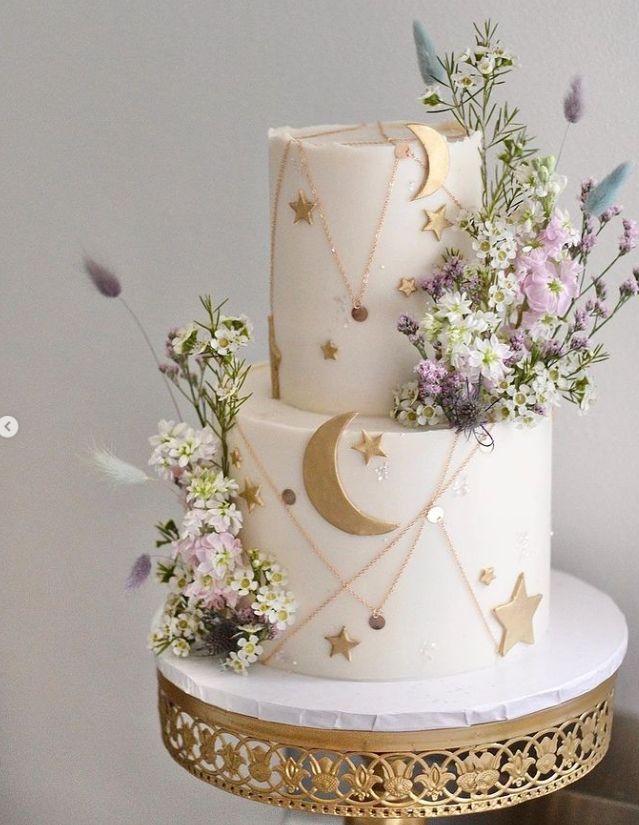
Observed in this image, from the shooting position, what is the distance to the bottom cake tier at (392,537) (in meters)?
1.39

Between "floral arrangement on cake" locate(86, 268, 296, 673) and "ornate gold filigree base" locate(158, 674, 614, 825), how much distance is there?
11 centimetres

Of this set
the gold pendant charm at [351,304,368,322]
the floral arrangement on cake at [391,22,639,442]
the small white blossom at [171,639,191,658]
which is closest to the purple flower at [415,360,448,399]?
the floral arrangement on cake at [391,22,639,442]

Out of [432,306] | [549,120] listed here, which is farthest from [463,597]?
[549,120]

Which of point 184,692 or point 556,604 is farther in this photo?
point 556,604

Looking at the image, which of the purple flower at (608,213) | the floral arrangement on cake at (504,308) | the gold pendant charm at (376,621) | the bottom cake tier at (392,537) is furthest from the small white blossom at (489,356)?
the gold pendant charm at (376,621)

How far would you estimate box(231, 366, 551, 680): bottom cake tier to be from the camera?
1.39 m

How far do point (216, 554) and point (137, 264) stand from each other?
0.77 metres

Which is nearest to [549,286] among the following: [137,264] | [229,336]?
[229,336]

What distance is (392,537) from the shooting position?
1.40m

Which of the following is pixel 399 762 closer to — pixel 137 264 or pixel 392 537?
pixel 392 537

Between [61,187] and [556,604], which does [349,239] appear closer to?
[556,604]

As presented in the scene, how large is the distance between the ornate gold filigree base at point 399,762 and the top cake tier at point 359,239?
419 millimetres

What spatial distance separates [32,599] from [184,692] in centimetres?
85

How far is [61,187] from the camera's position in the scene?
6.74ft
